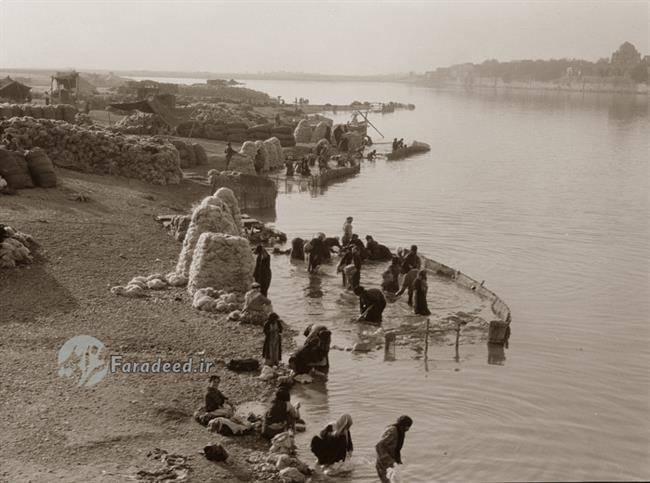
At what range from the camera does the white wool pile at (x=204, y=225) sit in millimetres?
19312

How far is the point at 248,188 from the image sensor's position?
3125 cm

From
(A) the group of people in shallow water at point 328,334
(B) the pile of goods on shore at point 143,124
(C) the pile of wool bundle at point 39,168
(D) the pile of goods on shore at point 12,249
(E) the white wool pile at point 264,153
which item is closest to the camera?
(A) the group of people in shallow water at point 328,334

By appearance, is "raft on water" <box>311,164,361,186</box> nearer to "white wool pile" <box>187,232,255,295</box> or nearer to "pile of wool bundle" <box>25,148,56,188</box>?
"pile of wool bundle" <box>25,148,56,188</box>

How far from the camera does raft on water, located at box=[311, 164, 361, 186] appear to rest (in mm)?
40719

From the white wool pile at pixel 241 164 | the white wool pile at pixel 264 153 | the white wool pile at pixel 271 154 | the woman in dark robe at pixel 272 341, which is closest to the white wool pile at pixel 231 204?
the woman in dark robe at pixel 272 341

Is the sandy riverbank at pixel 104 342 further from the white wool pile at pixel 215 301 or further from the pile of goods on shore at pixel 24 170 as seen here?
the pile of goods on shore at pixel 24 170

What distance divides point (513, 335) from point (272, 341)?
21.9ft

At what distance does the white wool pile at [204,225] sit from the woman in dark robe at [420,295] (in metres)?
5.24

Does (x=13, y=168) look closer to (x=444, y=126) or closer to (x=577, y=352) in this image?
(x=577, y=352)

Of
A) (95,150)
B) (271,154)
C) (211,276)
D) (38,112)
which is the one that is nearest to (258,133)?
(271,154)

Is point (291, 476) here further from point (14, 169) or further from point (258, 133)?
point (258, 133)

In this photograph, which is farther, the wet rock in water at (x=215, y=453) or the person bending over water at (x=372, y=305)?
the person bending over water at (x=372, y=305)

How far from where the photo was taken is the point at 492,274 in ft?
78.9

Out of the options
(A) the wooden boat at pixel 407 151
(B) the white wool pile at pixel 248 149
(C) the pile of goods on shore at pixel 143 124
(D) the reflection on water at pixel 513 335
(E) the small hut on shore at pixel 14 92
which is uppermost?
(E) the small hut on shore at pixel 14 92
